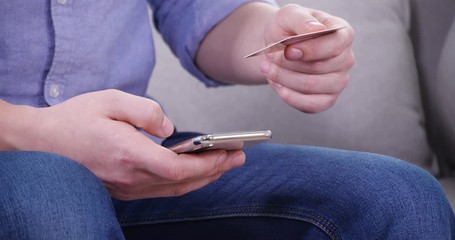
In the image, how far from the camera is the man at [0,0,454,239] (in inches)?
21.9

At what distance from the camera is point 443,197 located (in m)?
0.68

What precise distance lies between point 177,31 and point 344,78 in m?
0.27

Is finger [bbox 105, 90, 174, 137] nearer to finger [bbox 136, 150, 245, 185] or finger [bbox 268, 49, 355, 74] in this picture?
finger [bbox 136, 150, 245, 185]

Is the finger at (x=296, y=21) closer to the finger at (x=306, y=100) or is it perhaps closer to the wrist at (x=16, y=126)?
the finger at (x=306, y=100)

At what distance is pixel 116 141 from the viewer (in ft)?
1.94

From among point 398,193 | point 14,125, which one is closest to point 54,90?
point 14,125

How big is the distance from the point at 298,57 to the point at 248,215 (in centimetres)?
17

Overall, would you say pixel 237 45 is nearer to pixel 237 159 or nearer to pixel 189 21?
pixel 189 21

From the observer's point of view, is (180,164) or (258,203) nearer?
(180,164)

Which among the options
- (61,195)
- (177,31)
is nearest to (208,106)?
(177,31)

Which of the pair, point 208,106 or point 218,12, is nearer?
point 218,12

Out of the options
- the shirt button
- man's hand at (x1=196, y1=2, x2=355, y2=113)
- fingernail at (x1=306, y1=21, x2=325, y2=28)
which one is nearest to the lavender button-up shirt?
the shirt button

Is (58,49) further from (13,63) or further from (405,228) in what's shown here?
(405,228)

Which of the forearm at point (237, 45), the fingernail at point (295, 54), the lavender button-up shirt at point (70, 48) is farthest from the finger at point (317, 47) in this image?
the lavender button-up shirt at point (70, 48)
